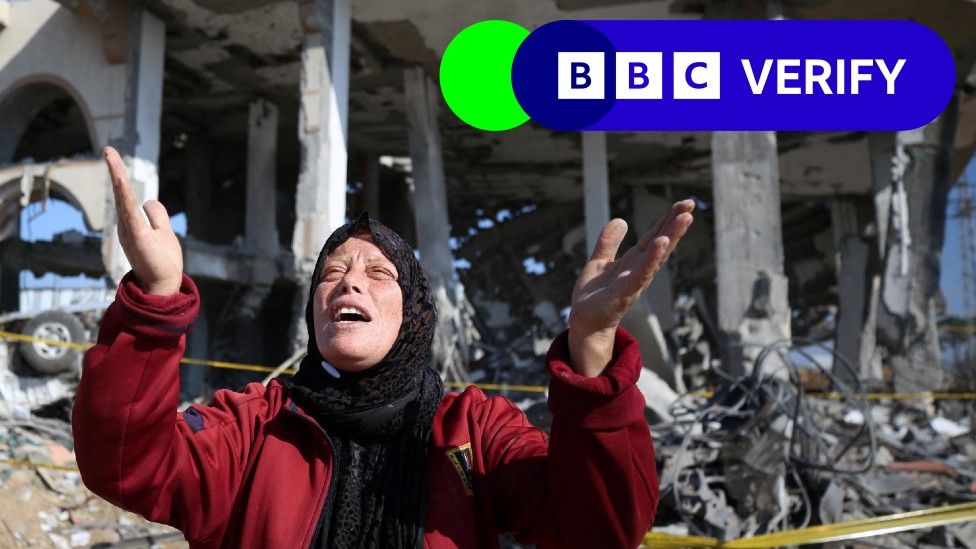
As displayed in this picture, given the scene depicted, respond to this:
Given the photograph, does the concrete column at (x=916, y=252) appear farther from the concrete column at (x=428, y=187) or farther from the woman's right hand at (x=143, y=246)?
the woman's right hand at (x=143, y=246)

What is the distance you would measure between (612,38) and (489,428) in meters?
4.19

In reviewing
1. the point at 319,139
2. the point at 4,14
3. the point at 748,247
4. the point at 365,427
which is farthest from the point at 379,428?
the point at 4,14

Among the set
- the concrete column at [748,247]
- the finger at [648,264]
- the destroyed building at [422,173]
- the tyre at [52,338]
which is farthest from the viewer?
the destroyed building at [422,173]

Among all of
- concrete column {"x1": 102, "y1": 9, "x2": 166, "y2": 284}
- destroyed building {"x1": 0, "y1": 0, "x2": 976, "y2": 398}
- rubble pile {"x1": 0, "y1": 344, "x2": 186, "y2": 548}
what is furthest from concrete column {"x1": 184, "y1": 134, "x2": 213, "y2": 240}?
rubble pile {"x1": 0, "y1": 344, "x2": 186, "y2": 548}

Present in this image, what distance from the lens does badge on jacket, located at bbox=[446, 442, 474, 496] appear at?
5.62ft

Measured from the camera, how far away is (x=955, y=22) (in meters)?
10.4

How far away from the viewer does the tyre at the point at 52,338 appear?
8.37m

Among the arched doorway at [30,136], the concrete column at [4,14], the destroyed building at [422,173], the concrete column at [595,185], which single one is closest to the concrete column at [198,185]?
the destroyed building at [422,173]

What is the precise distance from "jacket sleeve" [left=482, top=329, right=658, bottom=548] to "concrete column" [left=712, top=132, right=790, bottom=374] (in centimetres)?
724

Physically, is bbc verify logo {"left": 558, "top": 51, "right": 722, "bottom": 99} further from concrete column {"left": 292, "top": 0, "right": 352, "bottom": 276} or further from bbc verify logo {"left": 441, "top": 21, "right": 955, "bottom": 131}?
concrete column {"left": 292, "top": 0, "right": 352, "bottom": 276}

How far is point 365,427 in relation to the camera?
1661 mm

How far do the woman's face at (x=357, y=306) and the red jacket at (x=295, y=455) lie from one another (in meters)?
0.15

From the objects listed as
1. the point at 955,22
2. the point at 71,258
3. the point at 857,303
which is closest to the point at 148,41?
the point at 71,258

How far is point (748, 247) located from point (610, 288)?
307 inches
